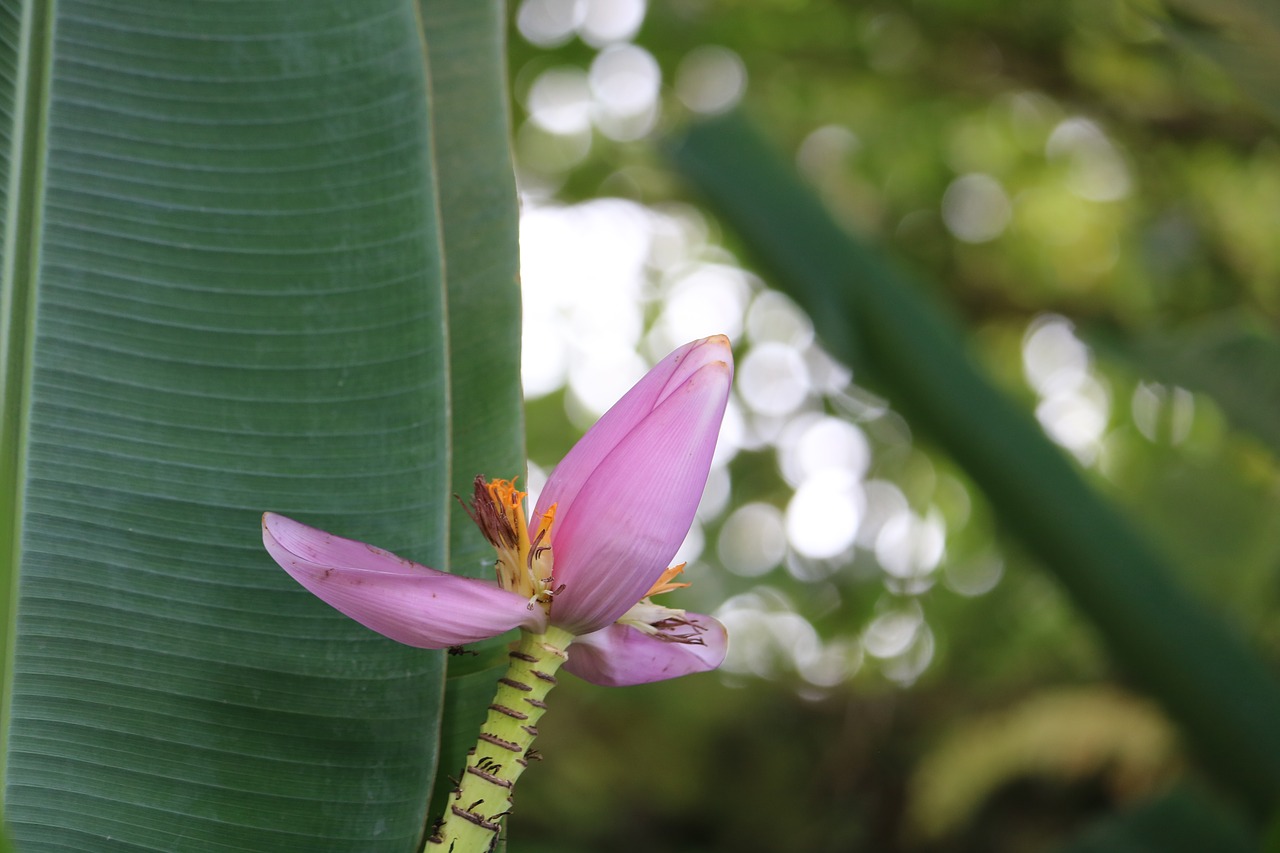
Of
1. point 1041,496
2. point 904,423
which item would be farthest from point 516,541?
point 904,423

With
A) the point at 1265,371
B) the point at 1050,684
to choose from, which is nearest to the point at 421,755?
the point at 1265,371

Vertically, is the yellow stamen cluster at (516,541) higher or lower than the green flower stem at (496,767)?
higher

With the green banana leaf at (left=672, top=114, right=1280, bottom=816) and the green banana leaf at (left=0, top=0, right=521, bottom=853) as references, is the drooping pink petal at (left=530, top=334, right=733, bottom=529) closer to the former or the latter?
the green banana leaf at (left=0, top=0, right=521, bottom=853)

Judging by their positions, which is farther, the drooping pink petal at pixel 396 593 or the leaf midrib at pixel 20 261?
the leaf midrib at pixel 20 261

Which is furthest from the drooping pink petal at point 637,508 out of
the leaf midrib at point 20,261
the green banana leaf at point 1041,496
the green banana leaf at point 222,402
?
the green banana leaf at point 1041,496

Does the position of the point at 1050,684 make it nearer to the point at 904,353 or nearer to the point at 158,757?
the point at 904,353

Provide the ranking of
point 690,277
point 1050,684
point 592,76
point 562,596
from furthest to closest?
point 690,277, point 592,76, point 1050,684, point 562,596

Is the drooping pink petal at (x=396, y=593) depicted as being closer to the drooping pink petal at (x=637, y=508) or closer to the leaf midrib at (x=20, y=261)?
the drooping pink petal at (x=637, y=508)

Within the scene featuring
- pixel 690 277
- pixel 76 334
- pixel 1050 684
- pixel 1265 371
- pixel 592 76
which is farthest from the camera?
pixel 690 277
